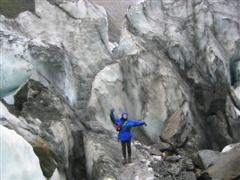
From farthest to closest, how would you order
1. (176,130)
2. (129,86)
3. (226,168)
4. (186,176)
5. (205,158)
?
(129,86) < (176,130) < (205,158) < (186,176) < (226,168)

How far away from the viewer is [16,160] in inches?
426

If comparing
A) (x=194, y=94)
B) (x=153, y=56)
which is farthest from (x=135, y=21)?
(x=194, y=94)

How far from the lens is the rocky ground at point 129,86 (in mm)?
17062

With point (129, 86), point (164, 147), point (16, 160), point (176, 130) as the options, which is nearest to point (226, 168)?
point (164, 147)

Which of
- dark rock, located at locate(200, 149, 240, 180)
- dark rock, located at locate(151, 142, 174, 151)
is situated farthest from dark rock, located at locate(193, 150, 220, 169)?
dark rock, located at locate(151, 142, 174, 151)

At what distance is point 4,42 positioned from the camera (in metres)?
→ 20.3

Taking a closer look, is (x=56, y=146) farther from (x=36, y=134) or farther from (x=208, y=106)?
(x=208, y=106)

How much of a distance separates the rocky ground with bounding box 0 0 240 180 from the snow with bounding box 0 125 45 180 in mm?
1522

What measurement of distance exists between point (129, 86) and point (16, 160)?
15.5 metres

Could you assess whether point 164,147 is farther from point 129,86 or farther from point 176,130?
point 129,86

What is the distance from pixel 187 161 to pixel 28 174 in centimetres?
906

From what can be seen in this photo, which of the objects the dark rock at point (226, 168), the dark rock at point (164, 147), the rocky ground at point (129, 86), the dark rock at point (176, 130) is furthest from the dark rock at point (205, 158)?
the dark rock at point (176, 130)

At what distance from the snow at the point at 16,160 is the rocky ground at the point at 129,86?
4.99 feet

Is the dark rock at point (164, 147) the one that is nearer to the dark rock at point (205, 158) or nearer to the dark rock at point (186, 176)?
the dark rock at point (205, 158)
